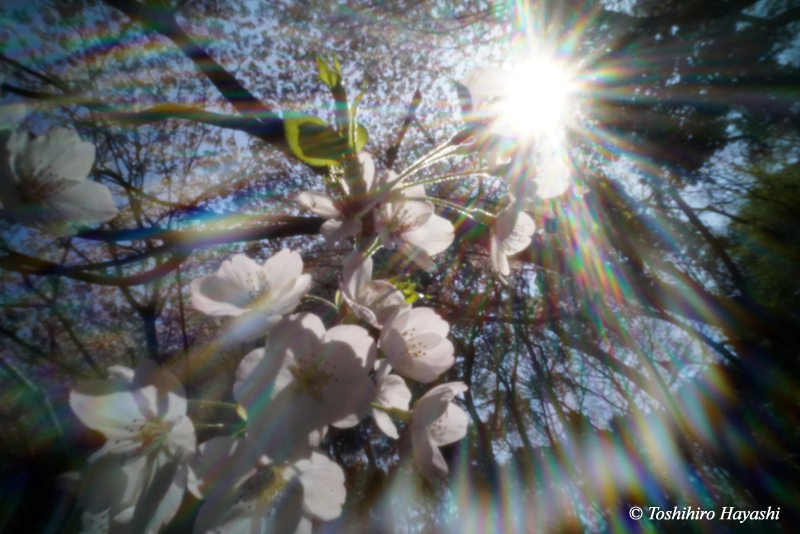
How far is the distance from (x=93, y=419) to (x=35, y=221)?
0.50 meters

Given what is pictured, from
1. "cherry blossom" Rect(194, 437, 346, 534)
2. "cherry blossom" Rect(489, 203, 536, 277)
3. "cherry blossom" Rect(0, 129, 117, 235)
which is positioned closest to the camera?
"cherry blossom" Rect(194, 437, 346, 534)

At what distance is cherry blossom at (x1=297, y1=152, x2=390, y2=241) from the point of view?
0.80 meters

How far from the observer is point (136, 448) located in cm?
71

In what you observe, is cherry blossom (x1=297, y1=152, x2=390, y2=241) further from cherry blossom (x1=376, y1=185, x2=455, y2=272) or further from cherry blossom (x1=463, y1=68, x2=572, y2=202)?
cherry blossom (x1=463, y1=68, x2=572, y2=202)

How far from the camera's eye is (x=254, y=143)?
5.80 metres

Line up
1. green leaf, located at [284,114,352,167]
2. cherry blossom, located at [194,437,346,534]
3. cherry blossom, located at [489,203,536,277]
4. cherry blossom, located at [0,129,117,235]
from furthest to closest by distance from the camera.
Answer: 1. cherry blossom, located at [489,203,536,277]
2. cherry blossom, located at [0,129,117,235]
3. green leaf, located at [284,114,352,167]
4. cherry blossom, located at [194,437,346,534]

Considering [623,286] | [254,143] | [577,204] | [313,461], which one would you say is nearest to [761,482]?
[623,286]

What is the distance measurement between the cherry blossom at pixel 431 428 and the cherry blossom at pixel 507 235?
1.33 feet

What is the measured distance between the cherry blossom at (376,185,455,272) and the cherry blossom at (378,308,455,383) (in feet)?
0.48

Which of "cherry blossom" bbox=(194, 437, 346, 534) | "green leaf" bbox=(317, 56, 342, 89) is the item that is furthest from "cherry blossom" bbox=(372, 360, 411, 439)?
"green leaf" bbox=(317, 56, 342, 89)

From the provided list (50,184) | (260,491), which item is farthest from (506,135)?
(50,184)

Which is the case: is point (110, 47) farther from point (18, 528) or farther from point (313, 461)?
point (313, 461)

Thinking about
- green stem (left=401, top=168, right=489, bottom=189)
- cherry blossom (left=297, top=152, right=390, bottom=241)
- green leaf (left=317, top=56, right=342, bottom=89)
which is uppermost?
green leaf (left=317, top=56, right=342, bottom=89)

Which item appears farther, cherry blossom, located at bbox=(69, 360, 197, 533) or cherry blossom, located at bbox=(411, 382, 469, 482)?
cherry blossom, located at bbox=(411, 382, 469, 482)
